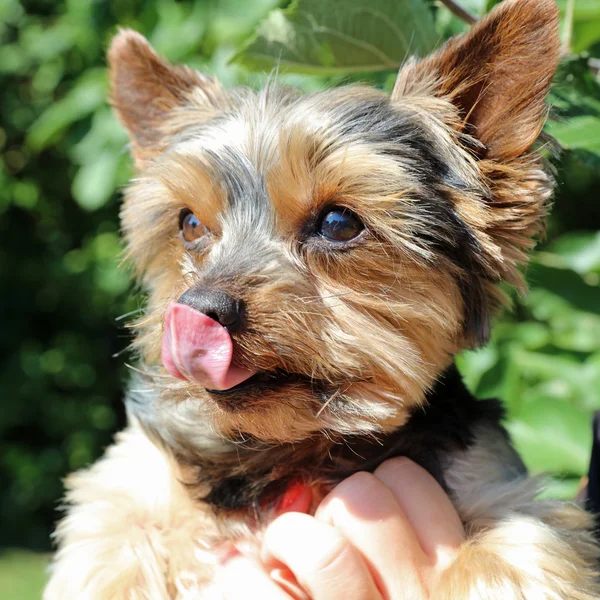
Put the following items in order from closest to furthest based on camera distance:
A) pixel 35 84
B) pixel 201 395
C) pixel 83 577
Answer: pixel 201 395 → pixel 83 577 → pixel 35 84

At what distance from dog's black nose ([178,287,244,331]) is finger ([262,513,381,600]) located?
557mm

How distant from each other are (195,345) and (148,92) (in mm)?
1301

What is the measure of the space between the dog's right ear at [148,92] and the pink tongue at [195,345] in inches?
41.1

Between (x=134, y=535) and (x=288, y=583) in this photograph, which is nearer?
(x=288, y=583)

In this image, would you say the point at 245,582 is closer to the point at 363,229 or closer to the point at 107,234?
the point at 363,229

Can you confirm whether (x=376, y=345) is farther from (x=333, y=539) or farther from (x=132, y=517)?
(x=132, y=517)

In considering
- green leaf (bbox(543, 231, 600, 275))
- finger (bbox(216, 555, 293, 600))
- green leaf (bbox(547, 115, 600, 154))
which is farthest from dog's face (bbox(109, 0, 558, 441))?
green leaf (bbox(543, 231, 600, 275))

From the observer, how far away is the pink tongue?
72.3 inches

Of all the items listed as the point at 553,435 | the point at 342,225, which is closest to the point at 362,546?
the point at 342,225

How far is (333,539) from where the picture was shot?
195cm

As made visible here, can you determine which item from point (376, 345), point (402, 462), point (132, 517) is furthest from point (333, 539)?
point (132, 517)

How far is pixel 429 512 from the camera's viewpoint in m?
2.13

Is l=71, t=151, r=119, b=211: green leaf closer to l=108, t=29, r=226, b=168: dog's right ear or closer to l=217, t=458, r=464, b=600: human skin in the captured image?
l=108, t=29, r=226, b=168: dog's right ear

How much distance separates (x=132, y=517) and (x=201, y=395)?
58 centimetres
